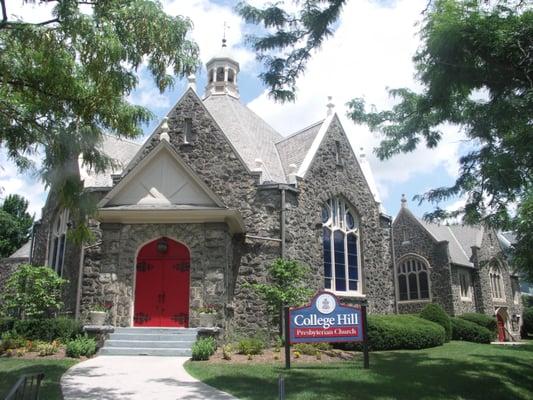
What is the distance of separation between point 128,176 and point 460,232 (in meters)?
34.1

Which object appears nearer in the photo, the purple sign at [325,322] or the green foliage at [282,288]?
the purple sign at [325,322]

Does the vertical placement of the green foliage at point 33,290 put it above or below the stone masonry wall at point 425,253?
below

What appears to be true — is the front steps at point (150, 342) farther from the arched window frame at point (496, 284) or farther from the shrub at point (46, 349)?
the arched window frame at point (496, 284)

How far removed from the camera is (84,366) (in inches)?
451

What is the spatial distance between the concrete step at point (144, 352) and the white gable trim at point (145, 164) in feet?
14.6

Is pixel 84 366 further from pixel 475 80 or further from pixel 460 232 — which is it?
pixel 460 232

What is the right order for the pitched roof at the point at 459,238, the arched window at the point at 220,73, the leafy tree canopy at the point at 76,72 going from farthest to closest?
the pitched roof at the point at 459,238, the arched window at the point at 220,73, the leafy tree canopy at the point at 76,72

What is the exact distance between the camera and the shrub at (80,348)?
1268 centimetres

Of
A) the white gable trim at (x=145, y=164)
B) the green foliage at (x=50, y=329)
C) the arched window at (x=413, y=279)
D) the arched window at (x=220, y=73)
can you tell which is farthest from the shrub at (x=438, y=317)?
the arched window at (x=220, y=73)

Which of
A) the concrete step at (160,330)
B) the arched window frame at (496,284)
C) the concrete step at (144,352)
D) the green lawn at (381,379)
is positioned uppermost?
the arched window frame at (496,284)

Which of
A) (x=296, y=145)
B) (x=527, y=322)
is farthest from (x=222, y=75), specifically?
(x=527, y=322)

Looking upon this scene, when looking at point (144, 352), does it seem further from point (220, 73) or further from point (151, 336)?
point (220, 73)

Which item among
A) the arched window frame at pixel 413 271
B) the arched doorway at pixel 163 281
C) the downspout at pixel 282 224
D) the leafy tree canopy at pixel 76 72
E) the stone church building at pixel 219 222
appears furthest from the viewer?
the arched window frame at pixel 413 271

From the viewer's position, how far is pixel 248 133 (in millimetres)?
22797
